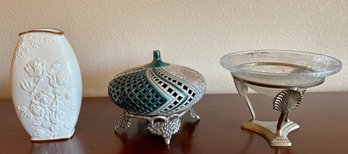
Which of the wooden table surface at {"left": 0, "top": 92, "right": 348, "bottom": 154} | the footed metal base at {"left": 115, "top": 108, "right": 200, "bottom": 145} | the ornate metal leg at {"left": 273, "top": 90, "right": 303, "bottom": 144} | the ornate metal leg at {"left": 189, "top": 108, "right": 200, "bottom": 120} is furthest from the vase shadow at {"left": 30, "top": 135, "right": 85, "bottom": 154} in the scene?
the ornate metal leg at {"left": 273, "top": 90, "right": 303, "bottom": 144}

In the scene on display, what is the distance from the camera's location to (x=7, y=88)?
811mm

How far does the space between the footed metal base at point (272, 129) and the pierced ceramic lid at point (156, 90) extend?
138mm

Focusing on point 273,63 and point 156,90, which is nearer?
point 156,90

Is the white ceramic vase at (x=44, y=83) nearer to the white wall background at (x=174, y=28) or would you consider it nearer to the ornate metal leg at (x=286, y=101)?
the white wall background at (x=174, y=28)

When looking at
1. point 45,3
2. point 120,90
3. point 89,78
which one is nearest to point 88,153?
point 120,90

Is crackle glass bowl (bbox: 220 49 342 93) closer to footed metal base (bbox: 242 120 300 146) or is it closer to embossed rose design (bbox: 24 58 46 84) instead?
footed metal base (bbox: 242 120 300 146)

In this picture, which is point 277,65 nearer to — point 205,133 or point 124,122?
point 205,133

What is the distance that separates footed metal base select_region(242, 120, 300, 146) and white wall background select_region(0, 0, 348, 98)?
24cm

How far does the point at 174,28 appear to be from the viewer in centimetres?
76

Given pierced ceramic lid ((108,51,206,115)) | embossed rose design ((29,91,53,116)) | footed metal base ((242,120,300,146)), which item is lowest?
footed metal base ((242,120,300,146))

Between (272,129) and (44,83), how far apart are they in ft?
1.44

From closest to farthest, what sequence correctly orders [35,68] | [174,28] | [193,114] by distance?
[35,68] → [193,114] → [174,28]

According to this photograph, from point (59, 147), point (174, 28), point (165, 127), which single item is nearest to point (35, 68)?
point (59, 147)

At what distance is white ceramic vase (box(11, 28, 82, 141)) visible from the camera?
20.4 inches
